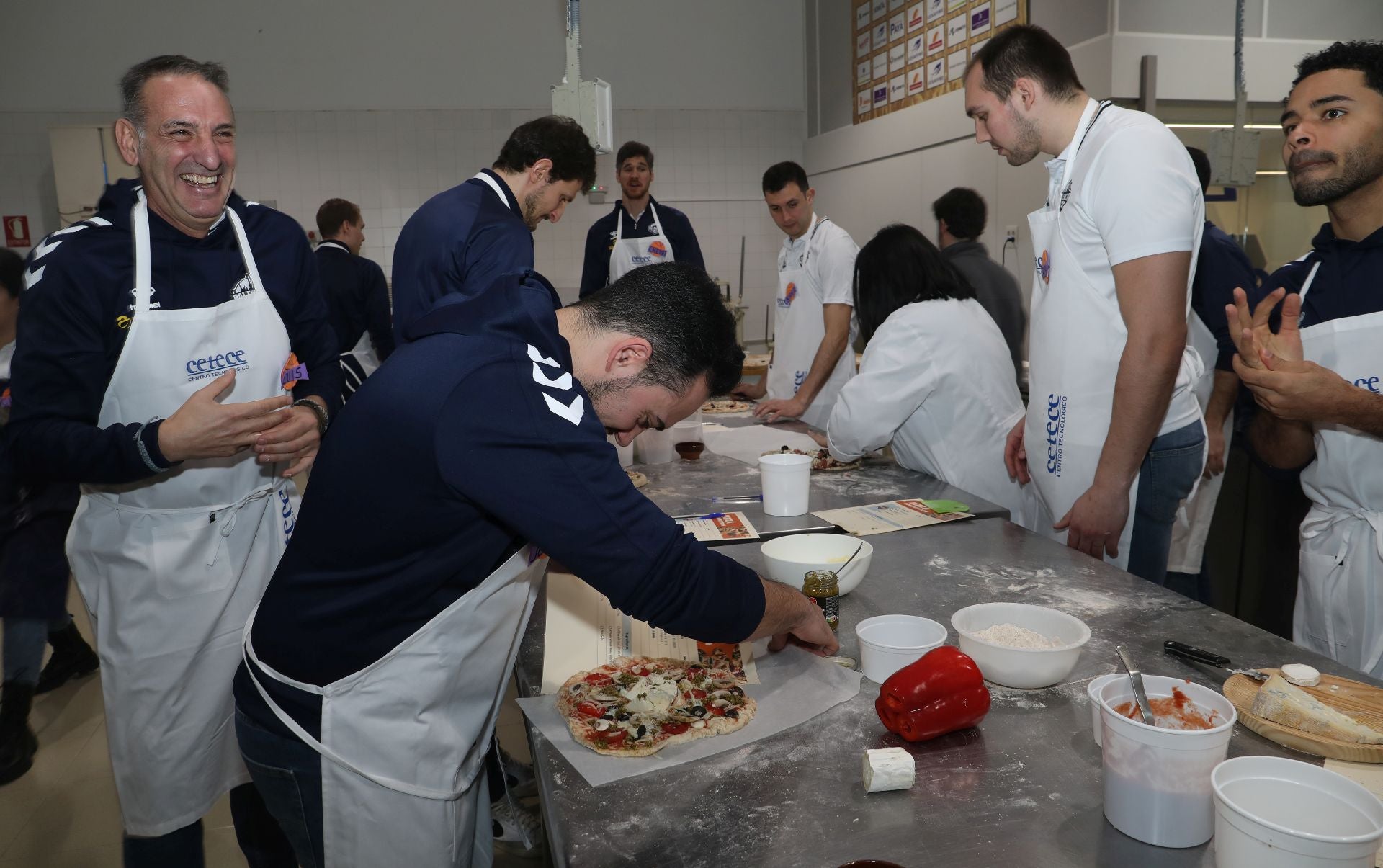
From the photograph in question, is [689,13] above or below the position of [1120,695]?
above

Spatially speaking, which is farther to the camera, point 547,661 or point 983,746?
point 547,661

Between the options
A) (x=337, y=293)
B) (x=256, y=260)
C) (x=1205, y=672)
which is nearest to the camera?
(x=1205, y=672)

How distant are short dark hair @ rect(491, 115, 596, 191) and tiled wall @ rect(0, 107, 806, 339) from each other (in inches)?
160

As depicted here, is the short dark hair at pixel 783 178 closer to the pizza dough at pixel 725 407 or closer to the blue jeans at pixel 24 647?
the pizza dough at pixel 725 407

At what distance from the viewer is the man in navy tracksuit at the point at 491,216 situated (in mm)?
2871

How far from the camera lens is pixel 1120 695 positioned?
1.07 meters

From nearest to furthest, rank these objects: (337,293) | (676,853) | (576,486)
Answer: (676,853) < (576,486) < (337,293)

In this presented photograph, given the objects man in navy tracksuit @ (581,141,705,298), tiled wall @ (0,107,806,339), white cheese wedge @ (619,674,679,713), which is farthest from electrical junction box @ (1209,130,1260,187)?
tiled wall @ (0,107,806,339)

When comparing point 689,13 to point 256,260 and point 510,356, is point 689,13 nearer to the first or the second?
point 256,260

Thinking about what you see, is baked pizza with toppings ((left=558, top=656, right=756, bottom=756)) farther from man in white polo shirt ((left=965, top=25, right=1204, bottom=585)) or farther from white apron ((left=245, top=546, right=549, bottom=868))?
man in white polo shirt ((left=965, top=25, right=1204, bottom=585))

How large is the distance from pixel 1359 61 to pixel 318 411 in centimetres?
235

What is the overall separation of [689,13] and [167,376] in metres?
6.42

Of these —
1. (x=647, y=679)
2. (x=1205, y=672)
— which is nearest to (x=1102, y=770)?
(x=1205, y=672)

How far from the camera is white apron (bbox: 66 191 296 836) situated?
5.68ft
